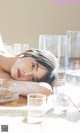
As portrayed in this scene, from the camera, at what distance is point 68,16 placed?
3.00m

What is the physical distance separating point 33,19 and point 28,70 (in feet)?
5.41

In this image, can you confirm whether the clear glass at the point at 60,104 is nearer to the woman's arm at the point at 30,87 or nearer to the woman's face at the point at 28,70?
the woman's arm at the point at 30,87

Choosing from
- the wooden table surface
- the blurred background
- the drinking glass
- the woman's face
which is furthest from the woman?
the blurred background

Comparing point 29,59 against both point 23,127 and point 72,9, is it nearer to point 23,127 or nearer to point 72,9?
point 23,127

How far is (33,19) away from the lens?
9.72 feet

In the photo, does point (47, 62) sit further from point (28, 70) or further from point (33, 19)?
point (33, 19)

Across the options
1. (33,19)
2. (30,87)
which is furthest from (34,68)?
(33,19)

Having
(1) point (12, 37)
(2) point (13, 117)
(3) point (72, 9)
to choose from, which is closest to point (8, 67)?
(2) point (13, 117)

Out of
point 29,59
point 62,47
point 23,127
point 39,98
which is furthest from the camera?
point 62,47

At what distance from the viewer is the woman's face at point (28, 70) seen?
1.38 meters

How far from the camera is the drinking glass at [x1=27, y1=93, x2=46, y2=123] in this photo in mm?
958

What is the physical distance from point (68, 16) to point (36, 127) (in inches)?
88.6

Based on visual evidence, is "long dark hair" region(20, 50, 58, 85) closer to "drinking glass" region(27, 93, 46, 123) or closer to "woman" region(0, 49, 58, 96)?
"woman" region(0, 49, 58, 96)

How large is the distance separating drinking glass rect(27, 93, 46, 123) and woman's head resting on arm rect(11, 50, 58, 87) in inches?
12.9
